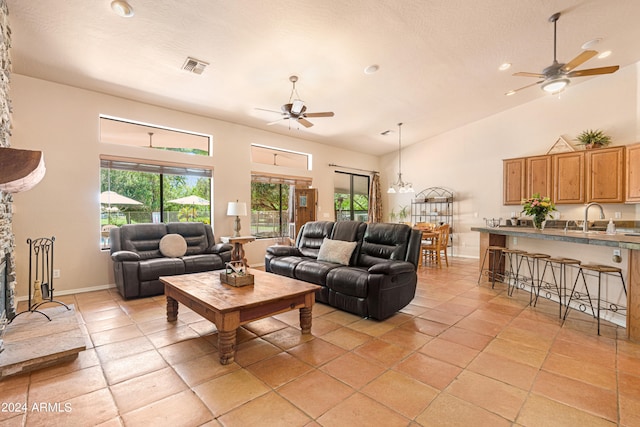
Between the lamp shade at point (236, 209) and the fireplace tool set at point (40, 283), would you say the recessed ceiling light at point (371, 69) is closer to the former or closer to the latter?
the lamp shade at point (236, 209)

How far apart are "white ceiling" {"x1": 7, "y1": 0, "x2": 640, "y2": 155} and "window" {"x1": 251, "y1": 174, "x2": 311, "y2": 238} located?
1.62 m

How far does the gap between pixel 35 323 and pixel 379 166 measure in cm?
876

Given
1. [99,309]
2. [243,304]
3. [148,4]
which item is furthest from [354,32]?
[99,309]

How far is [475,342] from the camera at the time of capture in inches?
105

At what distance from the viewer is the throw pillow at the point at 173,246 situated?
180 inches

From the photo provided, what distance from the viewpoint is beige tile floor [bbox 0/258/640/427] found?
5.62ft

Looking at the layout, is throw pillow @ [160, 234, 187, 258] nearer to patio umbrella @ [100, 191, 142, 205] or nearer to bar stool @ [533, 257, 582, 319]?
patio umbrella @ [100, 191, 142, 205]

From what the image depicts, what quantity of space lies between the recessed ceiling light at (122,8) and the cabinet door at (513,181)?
730cm

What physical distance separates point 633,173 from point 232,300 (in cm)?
675

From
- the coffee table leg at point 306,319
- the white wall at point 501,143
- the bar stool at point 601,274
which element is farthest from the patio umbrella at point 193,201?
the bar stool at point 601,274

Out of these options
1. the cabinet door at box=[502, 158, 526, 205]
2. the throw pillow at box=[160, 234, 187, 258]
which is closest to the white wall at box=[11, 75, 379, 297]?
the throw pillow at box=[160, 234, 187, 258]

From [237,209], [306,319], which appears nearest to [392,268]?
[306,319]

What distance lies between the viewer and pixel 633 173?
491cm

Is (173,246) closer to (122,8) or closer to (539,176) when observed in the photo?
(122,8)
